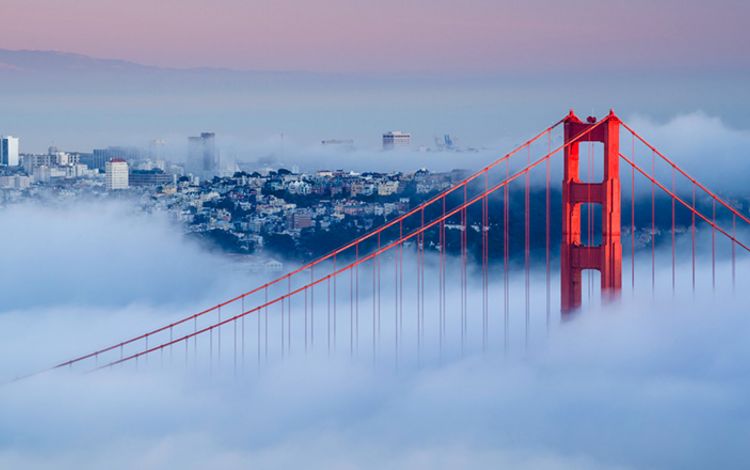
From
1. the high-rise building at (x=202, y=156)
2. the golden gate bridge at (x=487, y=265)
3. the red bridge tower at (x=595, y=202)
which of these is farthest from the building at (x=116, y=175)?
the red bridge tower at (x=595, y=202)

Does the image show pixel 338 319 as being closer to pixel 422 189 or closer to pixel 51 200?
pixel 422 189

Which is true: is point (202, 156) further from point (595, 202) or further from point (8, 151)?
point (595, 202)

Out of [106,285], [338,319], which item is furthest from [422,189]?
[338,319]

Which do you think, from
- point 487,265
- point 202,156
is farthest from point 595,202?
point 202,156

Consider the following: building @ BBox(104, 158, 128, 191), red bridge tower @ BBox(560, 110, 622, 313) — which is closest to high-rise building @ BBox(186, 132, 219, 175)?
building @ BBox(104, 158, 128, 191)

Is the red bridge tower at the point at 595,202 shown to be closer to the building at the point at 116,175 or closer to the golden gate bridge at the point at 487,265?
the golden gate bridge at the point at 487,265
